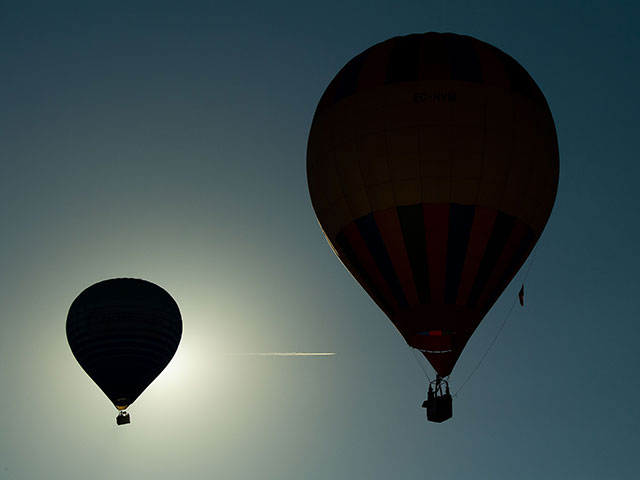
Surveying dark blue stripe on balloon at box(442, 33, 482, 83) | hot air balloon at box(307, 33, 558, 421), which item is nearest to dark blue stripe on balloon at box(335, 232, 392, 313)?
hot air balloon at box(307, 33, 558, 421)

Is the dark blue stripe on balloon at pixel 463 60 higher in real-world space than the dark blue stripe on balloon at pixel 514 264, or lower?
higher

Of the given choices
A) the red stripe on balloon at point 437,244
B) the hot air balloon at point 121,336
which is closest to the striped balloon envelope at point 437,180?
the red stripe on balloon at point 437,244

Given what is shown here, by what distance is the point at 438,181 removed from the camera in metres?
26.3

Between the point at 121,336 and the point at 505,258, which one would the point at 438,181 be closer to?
the point at 505,258

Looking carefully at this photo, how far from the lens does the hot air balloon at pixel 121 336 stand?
3825cm

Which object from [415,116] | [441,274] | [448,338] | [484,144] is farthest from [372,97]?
[448,338]

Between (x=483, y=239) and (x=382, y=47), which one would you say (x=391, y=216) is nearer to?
(x=483, y=239)

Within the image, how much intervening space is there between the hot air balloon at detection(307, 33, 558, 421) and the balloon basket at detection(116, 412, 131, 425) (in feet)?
49.4

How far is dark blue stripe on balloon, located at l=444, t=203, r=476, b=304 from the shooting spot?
26422mm

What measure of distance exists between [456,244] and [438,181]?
5.84ft

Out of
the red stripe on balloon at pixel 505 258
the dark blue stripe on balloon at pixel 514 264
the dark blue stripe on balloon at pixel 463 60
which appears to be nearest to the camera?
the dark blue stripe on balloon at pixel 463 60

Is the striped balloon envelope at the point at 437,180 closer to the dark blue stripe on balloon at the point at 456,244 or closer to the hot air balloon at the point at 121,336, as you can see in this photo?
the dark blue stripe on balloon at the point at 456,244

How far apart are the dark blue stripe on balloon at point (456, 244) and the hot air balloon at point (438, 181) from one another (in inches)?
1.1

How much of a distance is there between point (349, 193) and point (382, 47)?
447 cm
